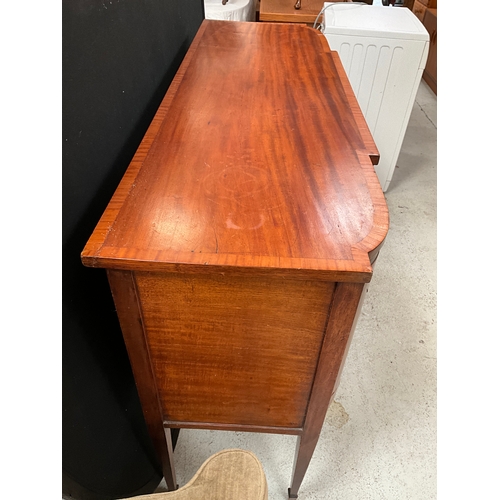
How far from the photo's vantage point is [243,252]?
0.50 meters

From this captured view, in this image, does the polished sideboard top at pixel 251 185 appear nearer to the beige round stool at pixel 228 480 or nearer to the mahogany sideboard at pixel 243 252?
the mahogany sideboard at pixel 243 252

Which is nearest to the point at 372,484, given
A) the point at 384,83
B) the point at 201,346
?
the point at 201,346

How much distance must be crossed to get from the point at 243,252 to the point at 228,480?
461mm

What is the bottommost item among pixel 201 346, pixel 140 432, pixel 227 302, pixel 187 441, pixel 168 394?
pixel 187 441

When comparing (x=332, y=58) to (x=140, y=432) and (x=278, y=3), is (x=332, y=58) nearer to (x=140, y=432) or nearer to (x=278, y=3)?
(x=140, y=432)

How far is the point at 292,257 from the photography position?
50 cm

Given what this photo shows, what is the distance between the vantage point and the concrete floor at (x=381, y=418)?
40.6 inches

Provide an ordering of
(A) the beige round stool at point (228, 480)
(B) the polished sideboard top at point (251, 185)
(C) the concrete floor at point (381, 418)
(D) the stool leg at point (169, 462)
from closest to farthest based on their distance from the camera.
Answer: (B) the polished sideboard top at point (251, 185) < (A) the beige round stool at point (228, 480) < (D) the stool leg at point (169, 462) < (C) the concrete floor at point (381, 418)

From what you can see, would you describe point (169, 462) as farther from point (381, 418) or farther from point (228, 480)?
point (381, 418)

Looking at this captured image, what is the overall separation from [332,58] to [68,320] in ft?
2.80

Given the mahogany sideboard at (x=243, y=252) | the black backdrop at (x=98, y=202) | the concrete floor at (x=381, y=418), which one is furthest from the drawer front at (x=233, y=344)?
the concrete floor at (x=381, y=418)

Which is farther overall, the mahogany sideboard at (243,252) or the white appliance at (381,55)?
the white appliance at (381,55)

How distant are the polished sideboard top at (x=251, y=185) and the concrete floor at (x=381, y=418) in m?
0.76

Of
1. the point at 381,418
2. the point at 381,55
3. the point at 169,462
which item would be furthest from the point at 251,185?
the point at 381,55
